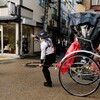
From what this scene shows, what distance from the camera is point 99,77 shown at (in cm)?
702

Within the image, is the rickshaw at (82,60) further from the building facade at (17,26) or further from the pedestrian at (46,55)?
the building facade at (17,26)

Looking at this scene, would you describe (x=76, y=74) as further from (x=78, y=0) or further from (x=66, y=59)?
(x=78, y=0)

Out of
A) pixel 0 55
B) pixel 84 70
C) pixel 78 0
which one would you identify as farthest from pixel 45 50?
pixel 0 55

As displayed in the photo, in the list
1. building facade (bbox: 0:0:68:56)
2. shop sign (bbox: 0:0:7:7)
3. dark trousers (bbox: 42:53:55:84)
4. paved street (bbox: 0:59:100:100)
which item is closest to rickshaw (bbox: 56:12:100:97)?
paved street (bbox: 0:59:100:100)

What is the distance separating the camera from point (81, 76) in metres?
7.35

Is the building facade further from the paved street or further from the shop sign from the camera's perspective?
the paved street

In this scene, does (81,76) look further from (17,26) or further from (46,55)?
(17,26)

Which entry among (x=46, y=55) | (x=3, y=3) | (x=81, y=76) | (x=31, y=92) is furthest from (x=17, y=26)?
(x=81, y=76)

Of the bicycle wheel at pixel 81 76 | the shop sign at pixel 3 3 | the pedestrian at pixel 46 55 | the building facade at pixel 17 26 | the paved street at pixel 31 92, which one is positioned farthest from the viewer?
the shop sign at pixel 3 3

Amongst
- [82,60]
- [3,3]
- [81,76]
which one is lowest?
[81,76]

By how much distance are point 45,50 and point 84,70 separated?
1.59 m

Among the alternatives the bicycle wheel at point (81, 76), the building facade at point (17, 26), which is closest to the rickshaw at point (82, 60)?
the bicycle wheel at point (81, 76)

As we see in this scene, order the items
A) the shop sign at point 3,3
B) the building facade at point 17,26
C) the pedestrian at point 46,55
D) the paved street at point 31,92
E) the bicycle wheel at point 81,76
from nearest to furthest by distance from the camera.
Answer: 1. the paved street at point 31,92
2. the bicycle wheel at point 81,76
3. the pedestrian at point 46,55
4. the building facade at point 17,26
5. the shop sign at point 3,3

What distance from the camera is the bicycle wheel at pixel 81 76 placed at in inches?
280
